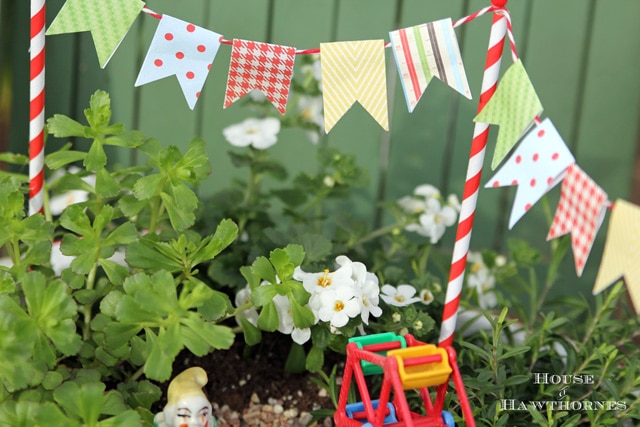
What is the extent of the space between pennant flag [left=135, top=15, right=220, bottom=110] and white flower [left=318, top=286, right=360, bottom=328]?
312 millimetres

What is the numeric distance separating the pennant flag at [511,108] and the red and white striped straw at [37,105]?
61 centimetres

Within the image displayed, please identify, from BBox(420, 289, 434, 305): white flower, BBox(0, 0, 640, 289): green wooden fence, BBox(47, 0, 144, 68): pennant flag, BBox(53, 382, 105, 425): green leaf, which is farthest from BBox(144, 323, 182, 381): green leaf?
BBox(0, 0, 640, 289): green wooden fence

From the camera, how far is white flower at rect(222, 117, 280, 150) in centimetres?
139

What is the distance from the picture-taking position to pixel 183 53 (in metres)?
1.01

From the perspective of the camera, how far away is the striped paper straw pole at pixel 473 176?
1.01m

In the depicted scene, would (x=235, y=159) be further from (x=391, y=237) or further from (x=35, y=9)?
(x=35, y=9)

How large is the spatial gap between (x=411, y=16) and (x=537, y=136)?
0.71 metres

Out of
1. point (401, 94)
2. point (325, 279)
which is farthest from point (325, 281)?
point (401, 94)

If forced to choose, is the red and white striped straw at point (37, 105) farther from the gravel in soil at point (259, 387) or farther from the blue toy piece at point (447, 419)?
the blue toy piece at point (447, 419)

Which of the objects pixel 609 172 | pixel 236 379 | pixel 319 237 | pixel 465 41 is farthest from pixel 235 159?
pixel 609 172

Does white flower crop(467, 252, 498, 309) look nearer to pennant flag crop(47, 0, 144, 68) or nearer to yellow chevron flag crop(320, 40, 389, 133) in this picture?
yellow chevron flag crop(320, 40, 389, 133)

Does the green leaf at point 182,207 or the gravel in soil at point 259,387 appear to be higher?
the green leaf at point 182,207

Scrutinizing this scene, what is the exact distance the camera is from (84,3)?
99cm

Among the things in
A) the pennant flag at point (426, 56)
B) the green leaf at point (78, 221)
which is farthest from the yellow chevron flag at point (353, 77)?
the green leaf at point (78, 221)
